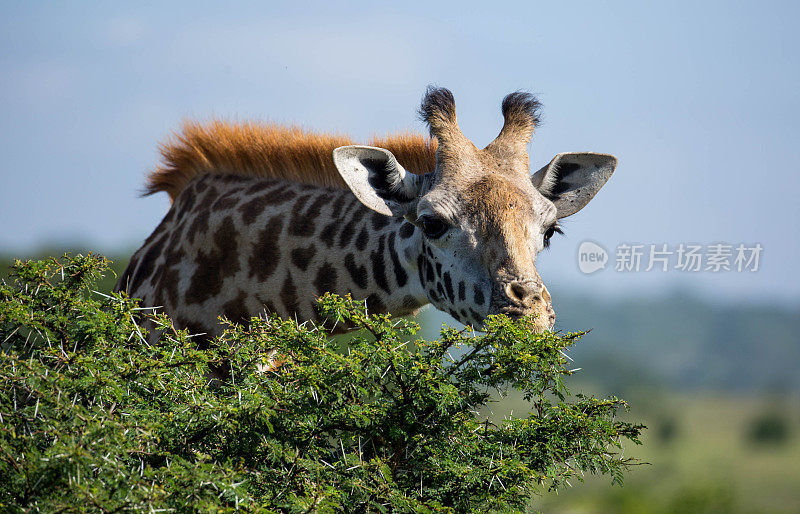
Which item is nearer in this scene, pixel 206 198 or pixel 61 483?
pixel 61 483

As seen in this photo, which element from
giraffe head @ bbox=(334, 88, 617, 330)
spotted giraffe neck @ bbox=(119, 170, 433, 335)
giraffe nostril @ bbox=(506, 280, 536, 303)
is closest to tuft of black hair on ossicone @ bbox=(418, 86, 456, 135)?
giraffe head @ bbox=(334, 88, 617, 330)

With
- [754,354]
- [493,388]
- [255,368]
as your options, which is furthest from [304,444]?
[754,354]

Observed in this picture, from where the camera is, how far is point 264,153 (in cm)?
670

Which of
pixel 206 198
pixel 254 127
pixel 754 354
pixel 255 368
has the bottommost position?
pixel 754 354

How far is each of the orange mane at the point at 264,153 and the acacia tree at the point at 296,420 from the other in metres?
3.04

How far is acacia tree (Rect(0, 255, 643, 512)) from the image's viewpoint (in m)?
2.71

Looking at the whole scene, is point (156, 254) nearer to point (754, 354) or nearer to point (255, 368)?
point (255, 368)

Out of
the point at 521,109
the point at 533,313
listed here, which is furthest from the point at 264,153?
the point at 533,313

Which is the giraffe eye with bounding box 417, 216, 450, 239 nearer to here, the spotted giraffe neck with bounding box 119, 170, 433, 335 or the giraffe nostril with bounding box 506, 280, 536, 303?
the spotted giraffe neck with bounding box 119, 170, 433, 335

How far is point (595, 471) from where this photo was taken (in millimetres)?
3275

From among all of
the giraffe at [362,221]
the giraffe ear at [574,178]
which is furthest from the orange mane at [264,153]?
the giraffe ear at [574,178]

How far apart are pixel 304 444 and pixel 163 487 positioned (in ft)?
1.90

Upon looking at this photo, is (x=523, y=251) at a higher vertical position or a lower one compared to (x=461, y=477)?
higher

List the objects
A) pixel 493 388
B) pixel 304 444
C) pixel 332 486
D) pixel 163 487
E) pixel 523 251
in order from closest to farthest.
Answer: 1. pixel 163 487
2. pixel 332 486
3. pixel 304 444
4. pixel 493 388
5. pixel 523 251
